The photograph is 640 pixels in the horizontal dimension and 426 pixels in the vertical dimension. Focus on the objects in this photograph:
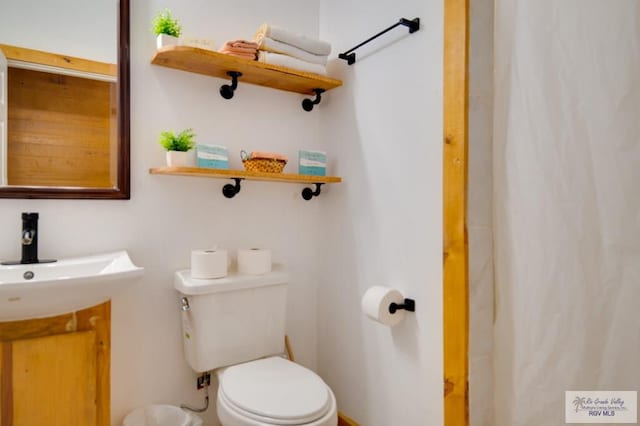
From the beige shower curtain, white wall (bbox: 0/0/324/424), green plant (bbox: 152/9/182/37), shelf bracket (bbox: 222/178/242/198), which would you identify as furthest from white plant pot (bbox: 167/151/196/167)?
the beige shower curtain

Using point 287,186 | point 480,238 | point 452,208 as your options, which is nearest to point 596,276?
point 480,238

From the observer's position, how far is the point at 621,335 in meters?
0.89

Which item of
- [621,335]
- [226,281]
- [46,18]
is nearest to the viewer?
[621,335]

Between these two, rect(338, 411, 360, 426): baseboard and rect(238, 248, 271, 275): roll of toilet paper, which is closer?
rect(238, 248, 271, 275): roll of toilet paper

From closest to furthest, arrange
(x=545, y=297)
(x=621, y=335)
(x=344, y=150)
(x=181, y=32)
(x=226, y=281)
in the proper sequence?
(x=621, y=335) → (x=545, y=297) → (x=226, y=281) → (x=181, y=32) → (x=344, y=150)

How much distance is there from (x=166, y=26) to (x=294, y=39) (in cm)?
55

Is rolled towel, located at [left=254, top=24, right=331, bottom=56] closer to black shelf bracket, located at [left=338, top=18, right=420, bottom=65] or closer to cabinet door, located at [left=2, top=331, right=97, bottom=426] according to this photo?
black shelf bracket, located at [left=338, top=18, right=420, bottom=65]

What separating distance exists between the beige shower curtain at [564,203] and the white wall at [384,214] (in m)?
0.28

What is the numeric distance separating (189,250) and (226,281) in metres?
0.28

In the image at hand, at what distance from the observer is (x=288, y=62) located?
5.63 feet

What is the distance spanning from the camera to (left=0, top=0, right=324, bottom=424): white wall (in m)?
1.49

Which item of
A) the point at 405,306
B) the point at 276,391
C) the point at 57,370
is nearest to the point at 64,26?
the point at 57,370

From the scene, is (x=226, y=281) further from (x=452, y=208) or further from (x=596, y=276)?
(x=596, y=276)

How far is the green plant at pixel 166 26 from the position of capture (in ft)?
4.91
